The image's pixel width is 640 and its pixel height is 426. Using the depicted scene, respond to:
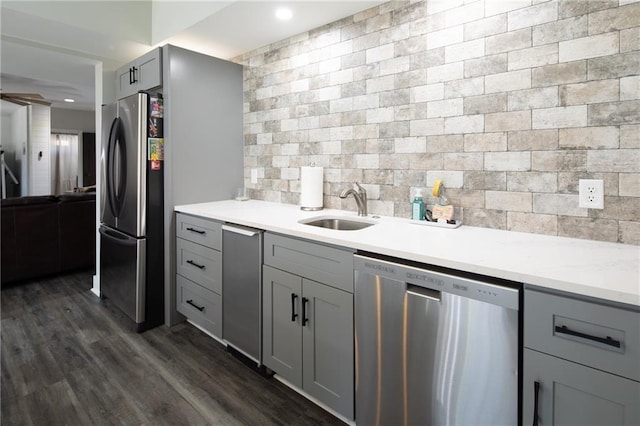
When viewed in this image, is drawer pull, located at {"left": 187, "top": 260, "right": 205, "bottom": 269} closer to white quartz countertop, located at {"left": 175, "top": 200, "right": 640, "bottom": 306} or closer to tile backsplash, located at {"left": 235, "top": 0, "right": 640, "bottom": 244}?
white quartz countertop, located at {"left": 175, "top": 200, "right": 640, "bottom": 306}

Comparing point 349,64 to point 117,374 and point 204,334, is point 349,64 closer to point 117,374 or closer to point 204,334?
point 204,334


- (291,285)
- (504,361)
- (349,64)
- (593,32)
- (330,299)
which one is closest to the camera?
(504,361)

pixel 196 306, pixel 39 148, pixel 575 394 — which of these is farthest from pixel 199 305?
pixel 39 148

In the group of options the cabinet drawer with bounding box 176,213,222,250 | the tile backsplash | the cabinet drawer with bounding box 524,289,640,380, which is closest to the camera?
the cabinet drawer with bounding box 524,289,640,380

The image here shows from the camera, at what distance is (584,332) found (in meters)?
0.98

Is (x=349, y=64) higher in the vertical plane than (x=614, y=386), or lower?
higher

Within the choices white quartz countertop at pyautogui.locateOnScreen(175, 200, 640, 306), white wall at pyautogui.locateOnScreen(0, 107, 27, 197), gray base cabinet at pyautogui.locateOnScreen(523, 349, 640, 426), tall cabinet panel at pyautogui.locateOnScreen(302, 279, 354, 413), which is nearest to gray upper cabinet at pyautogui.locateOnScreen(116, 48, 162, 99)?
white quartz countertop at pyautogui.locateOnScreen(175, 200, 640, 306)

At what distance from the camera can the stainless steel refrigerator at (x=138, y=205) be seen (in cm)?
256

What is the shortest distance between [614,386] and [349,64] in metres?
2.11

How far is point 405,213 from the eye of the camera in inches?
82.5

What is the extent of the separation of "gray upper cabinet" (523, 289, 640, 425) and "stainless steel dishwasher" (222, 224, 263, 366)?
1378mm

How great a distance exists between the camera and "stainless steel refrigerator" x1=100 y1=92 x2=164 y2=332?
Result: 2.56m

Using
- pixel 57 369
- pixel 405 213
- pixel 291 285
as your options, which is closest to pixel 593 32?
pixel 405 213

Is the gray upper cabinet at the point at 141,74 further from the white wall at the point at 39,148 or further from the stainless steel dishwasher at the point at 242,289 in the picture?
the white wall at the point at 39,148
